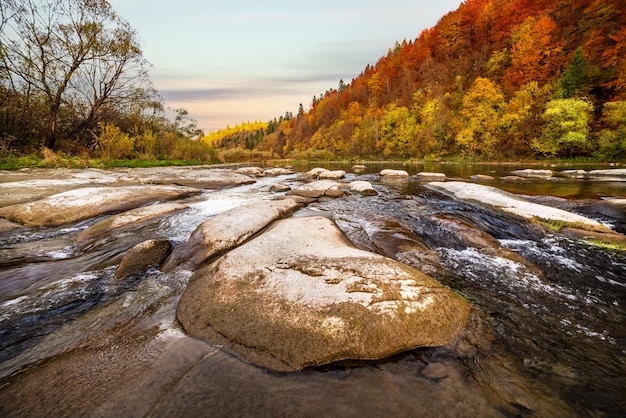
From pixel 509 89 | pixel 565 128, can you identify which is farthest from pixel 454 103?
pixel 565 128

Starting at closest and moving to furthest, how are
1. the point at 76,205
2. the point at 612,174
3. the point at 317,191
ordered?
the point at 76,205, the point at 317,191, the point at 612,174

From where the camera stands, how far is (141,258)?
410 centimetres

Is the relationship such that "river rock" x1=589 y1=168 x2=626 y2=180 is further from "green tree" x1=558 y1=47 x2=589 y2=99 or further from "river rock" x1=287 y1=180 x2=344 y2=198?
"green tree" x1=558 y1=47 x2=589 y2=99

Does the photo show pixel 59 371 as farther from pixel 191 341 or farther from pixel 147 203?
pixel 147 203

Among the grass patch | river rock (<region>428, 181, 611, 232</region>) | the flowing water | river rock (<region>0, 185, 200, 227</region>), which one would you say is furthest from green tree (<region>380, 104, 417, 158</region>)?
the flowing water

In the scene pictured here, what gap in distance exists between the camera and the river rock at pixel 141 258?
152 inches

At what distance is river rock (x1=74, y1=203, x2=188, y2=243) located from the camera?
5371mm

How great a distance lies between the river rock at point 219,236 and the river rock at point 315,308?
0.77m

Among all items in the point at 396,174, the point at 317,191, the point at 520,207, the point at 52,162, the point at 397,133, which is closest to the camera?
the point at 520,207

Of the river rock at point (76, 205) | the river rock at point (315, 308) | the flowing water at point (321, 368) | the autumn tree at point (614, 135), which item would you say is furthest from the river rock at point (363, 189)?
the autumn tree at point (614, 135)

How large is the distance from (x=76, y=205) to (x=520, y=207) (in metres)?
11.3

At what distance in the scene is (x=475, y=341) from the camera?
2.44 metres

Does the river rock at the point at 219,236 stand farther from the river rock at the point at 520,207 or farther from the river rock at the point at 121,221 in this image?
the river rock at the point at 520,207

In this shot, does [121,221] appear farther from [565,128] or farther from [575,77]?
[575,77]
